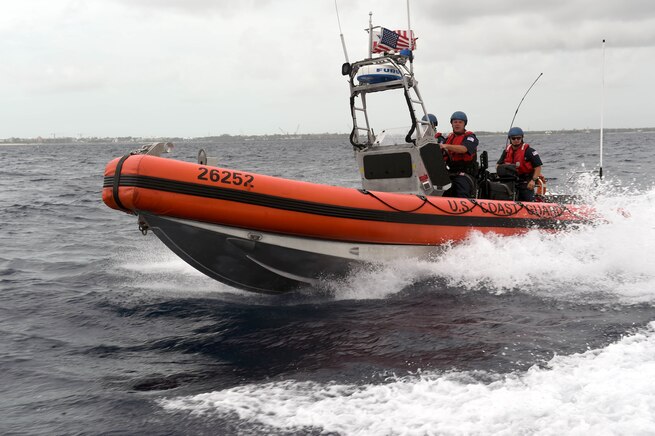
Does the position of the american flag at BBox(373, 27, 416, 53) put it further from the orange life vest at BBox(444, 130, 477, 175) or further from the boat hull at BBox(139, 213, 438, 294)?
the boat hull at BBox(139, 213, 438, 294)

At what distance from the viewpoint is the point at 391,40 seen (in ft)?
18.9

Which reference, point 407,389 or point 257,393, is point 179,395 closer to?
point 257,393

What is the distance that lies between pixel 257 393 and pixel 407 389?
817 millimetres

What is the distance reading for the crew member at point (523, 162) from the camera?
6.84m

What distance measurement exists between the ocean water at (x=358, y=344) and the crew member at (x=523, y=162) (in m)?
0.76

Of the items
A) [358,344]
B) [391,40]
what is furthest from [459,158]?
[358,344]

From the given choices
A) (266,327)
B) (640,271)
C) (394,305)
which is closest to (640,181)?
(640,271)

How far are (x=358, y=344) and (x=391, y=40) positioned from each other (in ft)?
10.7

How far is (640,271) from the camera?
222 inches

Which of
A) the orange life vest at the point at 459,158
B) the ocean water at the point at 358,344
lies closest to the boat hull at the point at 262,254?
the ocean water at the point at 358,344

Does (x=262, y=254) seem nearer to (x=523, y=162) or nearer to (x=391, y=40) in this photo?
(x=391, y=40)

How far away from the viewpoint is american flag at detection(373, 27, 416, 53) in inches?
226

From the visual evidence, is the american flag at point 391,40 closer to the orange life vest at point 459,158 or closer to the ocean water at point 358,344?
the orange life vest at point 459,158

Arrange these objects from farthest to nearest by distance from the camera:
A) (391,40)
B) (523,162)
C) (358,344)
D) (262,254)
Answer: (523,162), (391,40), (262,254), (358,344)
